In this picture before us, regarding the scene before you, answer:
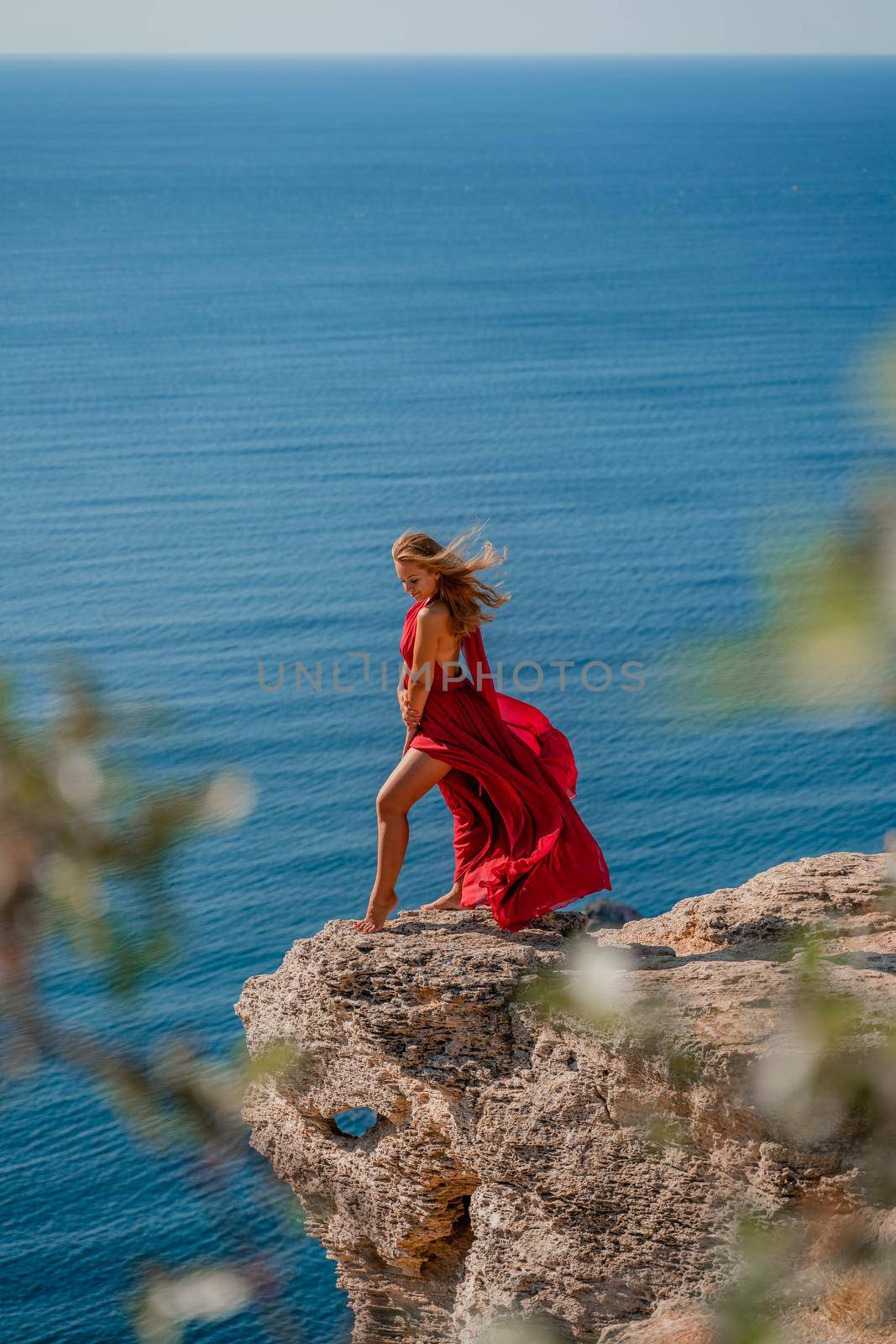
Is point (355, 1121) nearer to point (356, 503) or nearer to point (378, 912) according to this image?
point (378, 912)

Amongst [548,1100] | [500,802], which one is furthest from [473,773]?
[548,1100]

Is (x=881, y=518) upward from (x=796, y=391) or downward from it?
downward

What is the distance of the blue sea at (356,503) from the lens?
83.8ft

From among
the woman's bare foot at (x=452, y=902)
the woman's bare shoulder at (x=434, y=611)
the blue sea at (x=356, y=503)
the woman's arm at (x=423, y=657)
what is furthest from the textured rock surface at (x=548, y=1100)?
the woman's bare shoulder at (x=434, y=611)

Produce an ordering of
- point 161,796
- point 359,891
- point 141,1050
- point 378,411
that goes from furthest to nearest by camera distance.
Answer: point 378,411, point 359,891, point 141,1050, point 161,796

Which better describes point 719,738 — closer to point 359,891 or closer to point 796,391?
point 359,891

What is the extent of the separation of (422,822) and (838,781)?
11625mm

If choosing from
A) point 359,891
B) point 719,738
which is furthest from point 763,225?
point 359,891

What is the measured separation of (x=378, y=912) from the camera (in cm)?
694

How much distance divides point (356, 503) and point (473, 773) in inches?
2000

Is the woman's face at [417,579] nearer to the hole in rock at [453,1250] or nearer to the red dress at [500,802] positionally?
the red dress at [500,802]

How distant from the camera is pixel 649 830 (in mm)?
37969

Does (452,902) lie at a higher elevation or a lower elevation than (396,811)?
lower

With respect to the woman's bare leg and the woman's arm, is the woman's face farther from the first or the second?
the woman's bare leg
